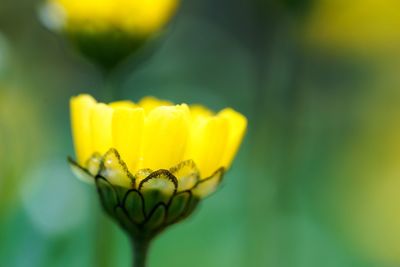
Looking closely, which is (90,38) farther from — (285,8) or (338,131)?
(338,131)

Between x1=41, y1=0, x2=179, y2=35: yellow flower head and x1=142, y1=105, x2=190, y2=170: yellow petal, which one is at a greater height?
x1=41, y1=0, x2=179, y2=35: yellow flower head

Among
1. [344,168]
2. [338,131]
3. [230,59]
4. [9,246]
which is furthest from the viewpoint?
[230,59]

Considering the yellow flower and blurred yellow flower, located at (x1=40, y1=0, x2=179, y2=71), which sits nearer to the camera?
the yellow flower

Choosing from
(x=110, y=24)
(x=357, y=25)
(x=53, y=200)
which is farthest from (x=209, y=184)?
(x=357, y=25)

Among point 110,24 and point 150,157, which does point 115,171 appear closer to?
point 150,157

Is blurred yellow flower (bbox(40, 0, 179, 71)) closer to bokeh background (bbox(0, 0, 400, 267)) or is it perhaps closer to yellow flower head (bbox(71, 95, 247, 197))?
bokeh background (bbox(0, 0, 400, 267))

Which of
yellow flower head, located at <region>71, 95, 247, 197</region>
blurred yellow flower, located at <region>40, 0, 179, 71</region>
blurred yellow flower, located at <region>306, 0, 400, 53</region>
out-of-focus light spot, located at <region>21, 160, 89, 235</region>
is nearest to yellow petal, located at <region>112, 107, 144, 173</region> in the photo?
yellow flower head, located at <region>71, 95, 247, 197</region>

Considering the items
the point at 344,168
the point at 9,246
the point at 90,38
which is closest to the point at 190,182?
the point at 90,38
